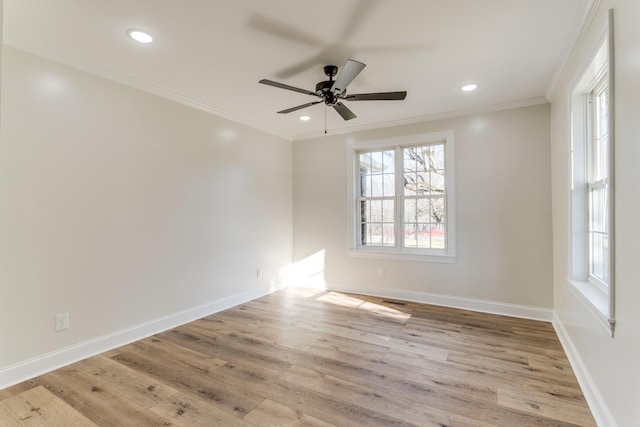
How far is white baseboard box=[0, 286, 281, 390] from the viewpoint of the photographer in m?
2.28

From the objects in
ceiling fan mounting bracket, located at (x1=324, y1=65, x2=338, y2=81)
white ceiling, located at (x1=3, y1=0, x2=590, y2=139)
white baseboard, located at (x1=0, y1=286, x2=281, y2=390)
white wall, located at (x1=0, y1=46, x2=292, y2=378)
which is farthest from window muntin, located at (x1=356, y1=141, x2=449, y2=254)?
Result: white baseboard, located at (x1=0, y1=286, x2=281, y2=390)

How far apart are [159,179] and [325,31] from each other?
2214 mm

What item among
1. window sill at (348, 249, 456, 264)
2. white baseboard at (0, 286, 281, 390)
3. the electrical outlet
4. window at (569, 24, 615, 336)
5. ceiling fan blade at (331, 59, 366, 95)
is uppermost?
ceiling fan blade at (331, 59, 366, 95)

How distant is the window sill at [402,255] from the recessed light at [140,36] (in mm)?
3511

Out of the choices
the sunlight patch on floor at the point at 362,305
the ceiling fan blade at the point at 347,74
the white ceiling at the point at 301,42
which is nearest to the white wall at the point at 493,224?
the sunlight patch on floor at the point at 362,305

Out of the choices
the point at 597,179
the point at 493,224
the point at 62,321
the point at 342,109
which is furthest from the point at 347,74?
the point at 62,321

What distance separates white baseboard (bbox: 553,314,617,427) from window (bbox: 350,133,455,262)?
151cm

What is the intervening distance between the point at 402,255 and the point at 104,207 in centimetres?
351

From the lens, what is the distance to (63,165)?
252 centimetres

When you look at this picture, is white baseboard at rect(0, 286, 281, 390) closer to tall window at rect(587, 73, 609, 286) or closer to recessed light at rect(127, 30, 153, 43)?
recessed light at rect(127, 30, 153, 43)

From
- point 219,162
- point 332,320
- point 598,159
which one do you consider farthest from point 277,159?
point 598,159

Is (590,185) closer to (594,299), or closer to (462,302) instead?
(594,299)

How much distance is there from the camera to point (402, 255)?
4289 mm

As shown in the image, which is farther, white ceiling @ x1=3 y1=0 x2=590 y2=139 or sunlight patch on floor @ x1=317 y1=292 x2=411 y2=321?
sunlight patch on floor @ x1=317 y1=292 x2=411 y2=321
